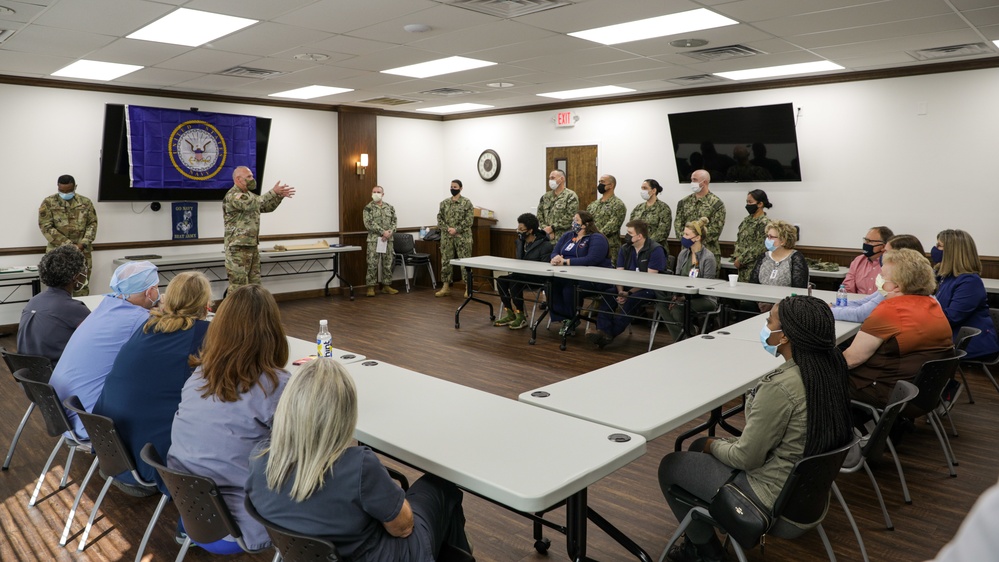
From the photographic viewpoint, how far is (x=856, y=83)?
7262 mm

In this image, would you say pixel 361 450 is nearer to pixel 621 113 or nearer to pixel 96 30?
pixel 96 30

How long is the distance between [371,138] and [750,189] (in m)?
5.63

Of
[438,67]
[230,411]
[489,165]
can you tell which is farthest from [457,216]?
[230,411]

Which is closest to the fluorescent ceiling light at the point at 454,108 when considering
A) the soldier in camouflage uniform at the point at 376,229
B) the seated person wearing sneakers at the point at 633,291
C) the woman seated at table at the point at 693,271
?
the soldier in camouflage uniform at the point at 376,229

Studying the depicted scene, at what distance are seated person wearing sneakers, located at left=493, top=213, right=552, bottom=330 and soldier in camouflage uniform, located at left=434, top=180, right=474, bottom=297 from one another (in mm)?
2324

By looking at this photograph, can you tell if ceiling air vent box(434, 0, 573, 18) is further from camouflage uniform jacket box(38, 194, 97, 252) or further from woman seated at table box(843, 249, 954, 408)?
camouflage uniform jacket box(38, 194, 97, 252)

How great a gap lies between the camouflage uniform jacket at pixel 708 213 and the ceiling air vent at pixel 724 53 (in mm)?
2025

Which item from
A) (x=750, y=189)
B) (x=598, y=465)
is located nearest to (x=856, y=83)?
(x=750, y=189)

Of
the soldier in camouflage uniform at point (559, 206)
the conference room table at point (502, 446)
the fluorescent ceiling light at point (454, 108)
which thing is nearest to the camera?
the conference room table at point (502, 446)

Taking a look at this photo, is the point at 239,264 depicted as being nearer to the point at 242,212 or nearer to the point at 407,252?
the point at 242,212

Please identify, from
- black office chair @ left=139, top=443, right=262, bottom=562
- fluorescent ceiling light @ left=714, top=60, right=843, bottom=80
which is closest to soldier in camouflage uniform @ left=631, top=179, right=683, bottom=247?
fluorescent ceiling light @ left=714, top=60, right=843, bottom=80

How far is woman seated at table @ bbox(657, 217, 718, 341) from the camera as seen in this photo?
20.6 feet

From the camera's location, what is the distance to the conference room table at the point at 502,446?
187cm

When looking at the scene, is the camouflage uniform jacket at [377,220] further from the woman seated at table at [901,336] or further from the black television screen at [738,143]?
the woman seated at table at [901,336]
